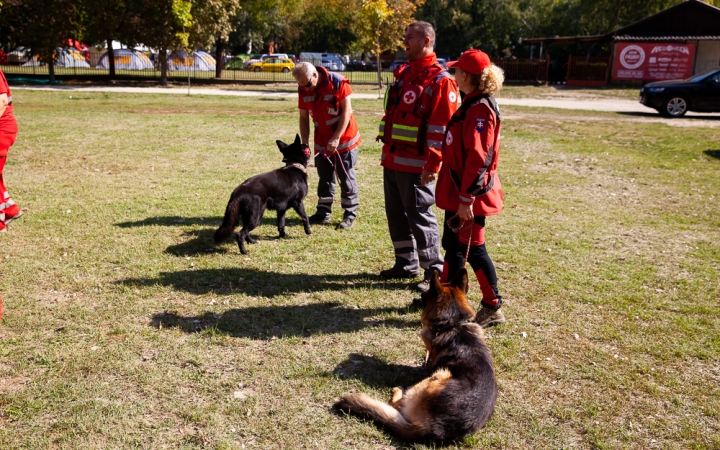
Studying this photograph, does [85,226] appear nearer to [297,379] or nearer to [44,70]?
[297,379]

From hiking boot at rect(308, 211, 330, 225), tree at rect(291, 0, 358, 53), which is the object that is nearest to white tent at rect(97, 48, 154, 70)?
tree at rect(291, 0, 358, 53)

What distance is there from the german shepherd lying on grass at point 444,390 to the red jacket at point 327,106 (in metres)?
3.43

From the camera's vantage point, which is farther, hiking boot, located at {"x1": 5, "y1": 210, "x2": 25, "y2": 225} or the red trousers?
hiking boot, located at {"x1": 5, "y1": 210, "x2": 25, "y2": 225}

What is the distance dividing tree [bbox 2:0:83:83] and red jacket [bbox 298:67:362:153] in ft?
87.6

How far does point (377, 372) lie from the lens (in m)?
3.88

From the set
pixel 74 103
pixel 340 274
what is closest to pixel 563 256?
pixel 340 274

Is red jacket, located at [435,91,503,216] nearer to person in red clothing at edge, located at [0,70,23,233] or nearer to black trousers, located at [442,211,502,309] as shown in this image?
black trousers, located at [442,211,502,309]

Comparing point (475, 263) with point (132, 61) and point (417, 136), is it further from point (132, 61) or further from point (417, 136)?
point (132, 61)

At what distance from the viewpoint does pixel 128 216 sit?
721 centimetres

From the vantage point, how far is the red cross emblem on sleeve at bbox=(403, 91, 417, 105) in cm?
476

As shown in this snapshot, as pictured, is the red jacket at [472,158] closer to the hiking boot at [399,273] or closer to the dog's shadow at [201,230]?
the hiking boot at [399,273]

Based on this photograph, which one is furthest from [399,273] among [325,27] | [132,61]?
[325,27]

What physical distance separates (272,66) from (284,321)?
4225cm

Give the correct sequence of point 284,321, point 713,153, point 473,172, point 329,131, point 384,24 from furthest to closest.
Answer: point 384,24, point 713,153, point 329,131, point 284,321, point 473,172
